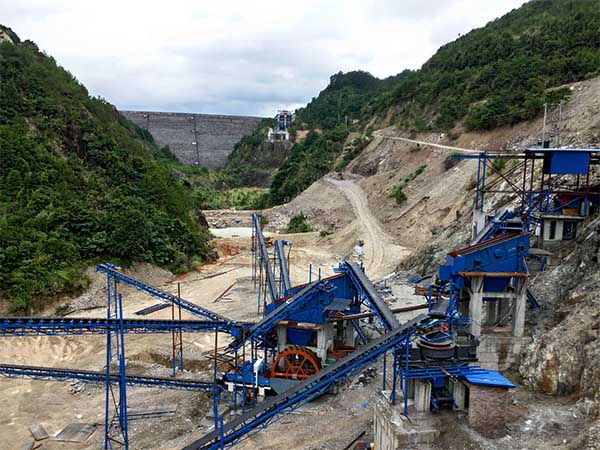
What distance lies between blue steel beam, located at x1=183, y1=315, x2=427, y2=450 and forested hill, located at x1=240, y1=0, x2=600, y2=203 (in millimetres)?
34186

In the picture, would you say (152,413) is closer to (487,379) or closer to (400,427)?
Answer: (400,427)

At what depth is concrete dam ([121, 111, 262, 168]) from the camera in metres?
111

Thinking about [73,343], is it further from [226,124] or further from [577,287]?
[226,124]

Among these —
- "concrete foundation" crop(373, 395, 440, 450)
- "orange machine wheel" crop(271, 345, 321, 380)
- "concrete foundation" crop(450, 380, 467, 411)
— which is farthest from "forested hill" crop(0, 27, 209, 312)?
"concrete foundation" crop(450, 380, 467, 411)

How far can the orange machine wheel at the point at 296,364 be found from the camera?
1778 centimetres

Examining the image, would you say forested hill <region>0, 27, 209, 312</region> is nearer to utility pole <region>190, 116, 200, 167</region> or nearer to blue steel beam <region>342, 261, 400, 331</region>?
blue steel beam <region>342, 261, 400, 331</region>

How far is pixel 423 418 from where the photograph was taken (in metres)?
13.2

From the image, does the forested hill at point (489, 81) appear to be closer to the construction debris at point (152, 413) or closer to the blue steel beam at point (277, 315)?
the blue steel beam at point (277, 315)

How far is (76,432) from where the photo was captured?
16.9m

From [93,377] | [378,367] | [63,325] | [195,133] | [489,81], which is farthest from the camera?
[195,133]

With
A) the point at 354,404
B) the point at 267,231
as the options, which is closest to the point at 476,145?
the point at 267,231

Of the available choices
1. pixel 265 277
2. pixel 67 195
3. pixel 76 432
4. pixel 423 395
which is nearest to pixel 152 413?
pixel 76 432

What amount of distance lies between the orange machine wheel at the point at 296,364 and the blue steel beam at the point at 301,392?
12.0ft

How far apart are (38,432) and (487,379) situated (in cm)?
1473
